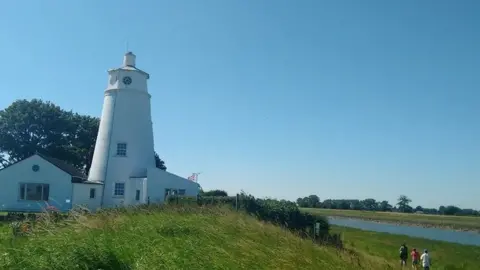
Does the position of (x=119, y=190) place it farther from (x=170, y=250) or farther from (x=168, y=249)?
(x=170, y=250)

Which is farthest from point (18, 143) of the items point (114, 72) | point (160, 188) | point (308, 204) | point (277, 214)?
point (308, 204)

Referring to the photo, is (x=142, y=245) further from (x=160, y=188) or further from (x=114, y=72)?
(x=114, y=72)

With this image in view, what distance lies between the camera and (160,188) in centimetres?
3244

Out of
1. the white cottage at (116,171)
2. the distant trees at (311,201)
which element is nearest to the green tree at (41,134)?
the white cottage at (116,171)

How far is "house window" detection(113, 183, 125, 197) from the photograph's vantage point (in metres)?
34.4

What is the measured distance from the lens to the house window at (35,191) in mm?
32506

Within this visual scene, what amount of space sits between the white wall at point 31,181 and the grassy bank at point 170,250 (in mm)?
22466

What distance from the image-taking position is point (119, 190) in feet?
113

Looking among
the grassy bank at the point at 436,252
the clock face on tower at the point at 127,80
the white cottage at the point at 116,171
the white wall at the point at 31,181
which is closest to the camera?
the grassy bank at the point at 436,252

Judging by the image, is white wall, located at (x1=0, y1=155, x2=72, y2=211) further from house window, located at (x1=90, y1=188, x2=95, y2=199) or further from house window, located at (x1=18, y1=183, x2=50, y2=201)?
house window, located at (x1=90, y1=188, x2=95, y2=199)

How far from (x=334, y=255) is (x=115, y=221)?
633 cm

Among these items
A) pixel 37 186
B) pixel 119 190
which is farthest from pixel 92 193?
pixel 37 186

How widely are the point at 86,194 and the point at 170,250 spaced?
1025 inches

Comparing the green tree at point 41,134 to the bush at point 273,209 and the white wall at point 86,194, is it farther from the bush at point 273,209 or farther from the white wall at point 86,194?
the bush at point 273,209
